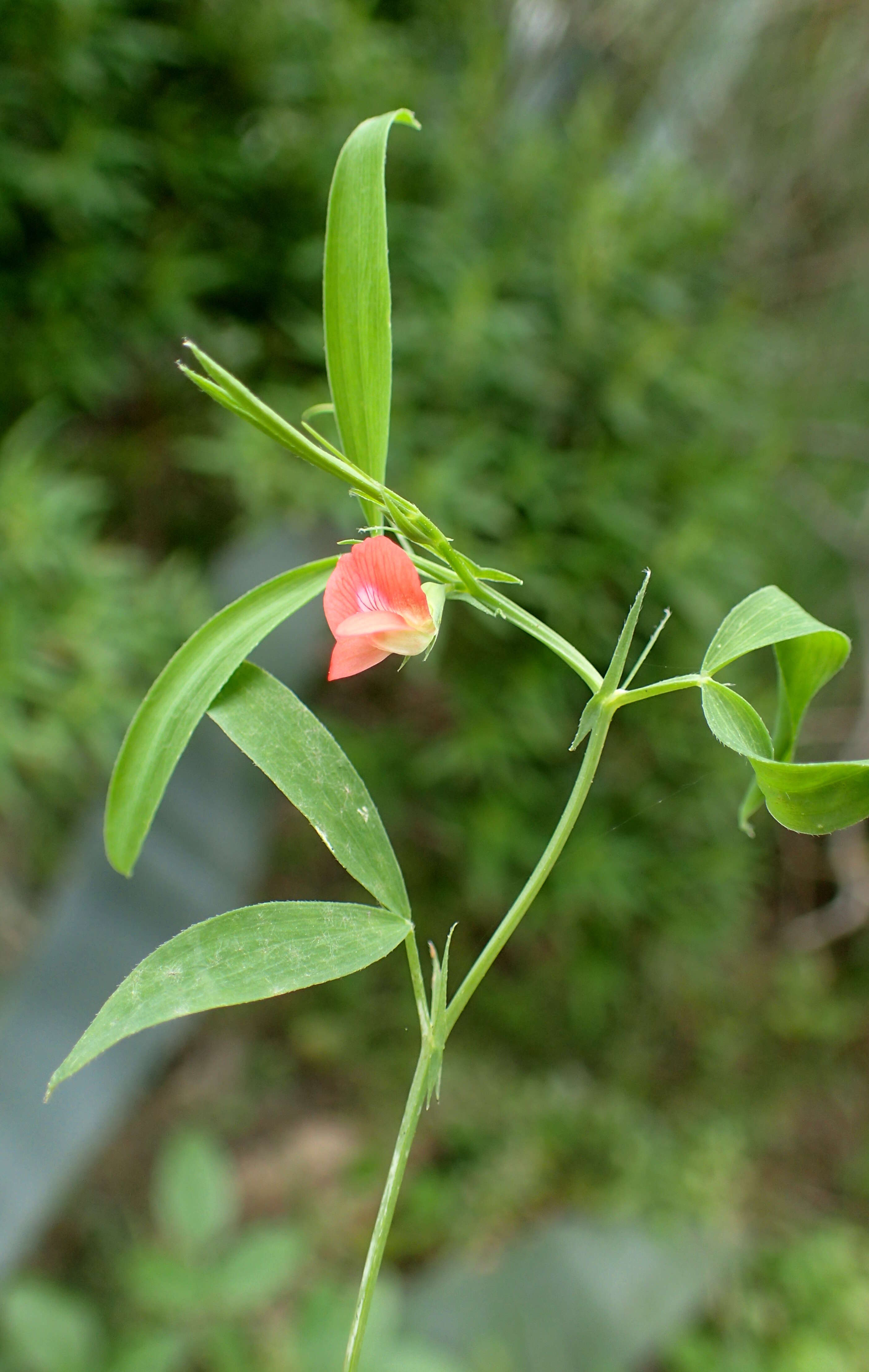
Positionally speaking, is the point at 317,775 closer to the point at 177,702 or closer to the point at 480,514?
the point at 177,702

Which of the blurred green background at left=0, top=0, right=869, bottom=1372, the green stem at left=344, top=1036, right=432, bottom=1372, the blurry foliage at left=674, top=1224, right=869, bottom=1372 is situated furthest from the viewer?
Result: the blurry foliage at left=674, top=1224, right=869, bottom=1372

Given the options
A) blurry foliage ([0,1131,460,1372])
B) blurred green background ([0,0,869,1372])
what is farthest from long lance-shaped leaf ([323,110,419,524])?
blurry foliage ([0,1131,460,1372])

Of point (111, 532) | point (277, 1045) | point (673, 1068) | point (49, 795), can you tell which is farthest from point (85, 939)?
point (673, 1068)

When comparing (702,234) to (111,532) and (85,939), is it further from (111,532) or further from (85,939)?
(85,939)

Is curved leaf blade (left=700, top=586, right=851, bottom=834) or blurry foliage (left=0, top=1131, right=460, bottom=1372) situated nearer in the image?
curved leaf blade (left=700, top=586, right=851, bottom=834)

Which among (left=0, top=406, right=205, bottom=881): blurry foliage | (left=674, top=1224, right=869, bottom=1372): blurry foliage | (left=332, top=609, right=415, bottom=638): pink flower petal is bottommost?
(left=674, top=1224, right=869, bottom=1372): blurry foliage

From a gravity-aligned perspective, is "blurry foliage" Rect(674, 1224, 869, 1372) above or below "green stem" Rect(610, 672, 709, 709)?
below

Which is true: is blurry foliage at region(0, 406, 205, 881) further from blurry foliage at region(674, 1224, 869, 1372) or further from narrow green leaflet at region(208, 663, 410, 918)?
blurry foliage at region(674, 1224, 869, 1372)

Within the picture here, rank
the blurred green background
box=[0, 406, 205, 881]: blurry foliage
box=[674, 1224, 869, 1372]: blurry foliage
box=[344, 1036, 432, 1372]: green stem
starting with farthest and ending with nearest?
box=[674, 1224, 869, 1372]: blurry foliage → the blurred green background → box=[0, 406, 205, 881]: blurry foliage → box=[344, 1036, 432, 1372]: green stem
